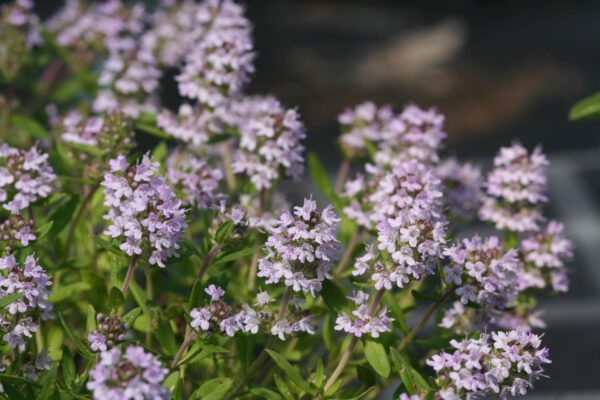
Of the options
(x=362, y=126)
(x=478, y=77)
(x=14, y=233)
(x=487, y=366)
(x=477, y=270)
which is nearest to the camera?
(x=487, y=366)

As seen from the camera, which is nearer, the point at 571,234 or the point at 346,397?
the point at 346,397

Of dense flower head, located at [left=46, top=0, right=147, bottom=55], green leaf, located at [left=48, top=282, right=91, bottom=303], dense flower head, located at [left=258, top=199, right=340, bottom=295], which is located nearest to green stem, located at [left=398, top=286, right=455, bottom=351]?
dense flower head, located at [left=258, top=199, right=340, bottom=295]

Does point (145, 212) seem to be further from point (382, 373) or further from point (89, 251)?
point (89, 251)

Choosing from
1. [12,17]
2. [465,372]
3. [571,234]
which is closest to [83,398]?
[465,372]

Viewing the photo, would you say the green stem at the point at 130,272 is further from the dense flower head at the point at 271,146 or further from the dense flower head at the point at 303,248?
the dense flower head at the point at 271,146

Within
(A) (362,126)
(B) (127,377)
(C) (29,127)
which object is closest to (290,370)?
(B) (127,377)

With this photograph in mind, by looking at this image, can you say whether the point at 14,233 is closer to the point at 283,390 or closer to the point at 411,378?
the point at 283,390
